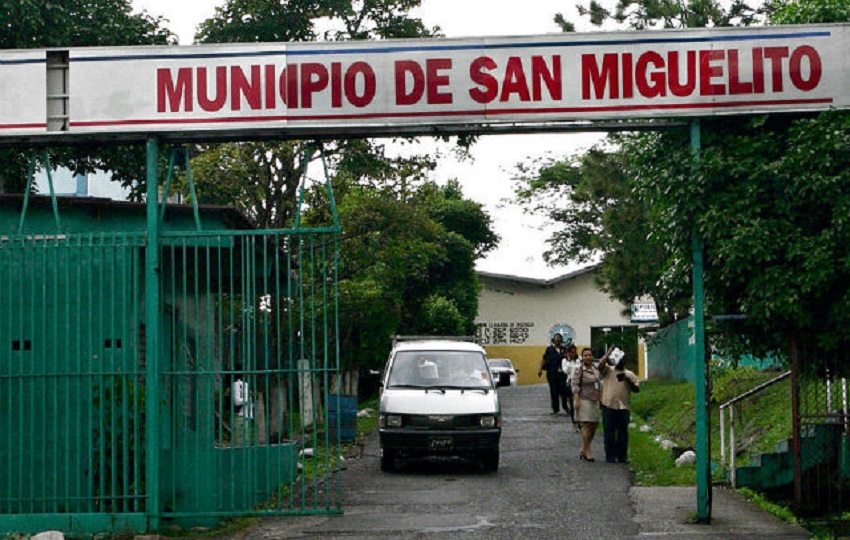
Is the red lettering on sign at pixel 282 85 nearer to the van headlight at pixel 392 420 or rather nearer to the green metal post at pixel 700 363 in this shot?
the green metal post at pixel 700 363

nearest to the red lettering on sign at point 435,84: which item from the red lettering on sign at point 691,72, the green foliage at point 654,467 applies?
the red lettering on sign at point 691,72

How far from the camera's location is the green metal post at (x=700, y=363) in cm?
1217

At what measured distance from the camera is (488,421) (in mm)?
18484

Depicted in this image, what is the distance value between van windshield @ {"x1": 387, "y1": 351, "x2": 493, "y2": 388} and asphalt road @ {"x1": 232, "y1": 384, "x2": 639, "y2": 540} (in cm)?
125

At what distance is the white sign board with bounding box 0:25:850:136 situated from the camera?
39.5 ft

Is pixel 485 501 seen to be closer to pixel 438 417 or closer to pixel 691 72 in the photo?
pixel 438 417

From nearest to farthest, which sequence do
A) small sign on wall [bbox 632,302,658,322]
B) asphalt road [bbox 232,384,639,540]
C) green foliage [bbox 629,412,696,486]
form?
asphalt road [bbox 232,384,639,540], green foliage [bbox 629,412,696,486], small sign on wall [bbox 632,302,658,322]

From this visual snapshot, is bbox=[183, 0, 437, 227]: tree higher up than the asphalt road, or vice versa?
bbox=[183, 0, 437, 227]: tree

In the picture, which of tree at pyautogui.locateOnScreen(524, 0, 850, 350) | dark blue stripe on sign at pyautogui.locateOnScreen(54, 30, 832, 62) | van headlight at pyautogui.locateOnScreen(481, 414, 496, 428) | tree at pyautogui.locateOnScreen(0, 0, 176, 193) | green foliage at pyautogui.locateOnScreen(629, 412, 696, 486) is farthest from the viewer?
tree at pyautogui.locateOnScreen(0, 0, 176, 193)

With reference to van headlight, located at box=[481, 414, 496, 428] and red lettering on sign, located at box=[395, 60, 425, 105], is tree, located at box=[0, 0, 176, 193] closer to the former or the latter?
van headlight, located at box=[481, 414, 496, 428]

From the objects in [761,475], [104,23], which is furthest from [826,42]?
[104,23]

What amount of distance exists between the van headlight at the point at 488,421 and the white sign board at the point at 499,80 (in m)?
7.27

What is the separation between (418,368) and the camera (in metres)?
19.5

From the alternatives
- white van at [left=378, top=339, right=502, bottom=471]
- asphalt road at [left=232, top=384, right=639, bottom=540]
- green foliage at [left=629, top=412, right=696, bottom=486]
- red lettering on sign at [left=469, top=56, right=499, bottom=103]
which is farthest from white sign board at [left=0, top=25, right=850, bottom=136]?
white van at [left=378, top=339, right=502, bottom=471]
